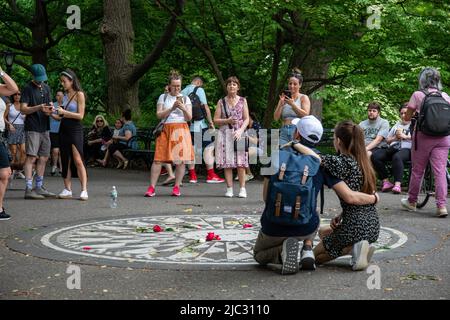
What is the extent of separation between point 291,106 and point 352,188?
4.78 m

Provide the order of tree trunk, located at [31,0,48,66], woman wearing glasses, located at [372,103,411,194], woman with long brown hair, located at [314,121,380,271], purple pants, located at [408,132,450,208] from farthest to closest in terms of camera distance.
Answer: tree trunk, located at [31,0,48,66] < woman wearing glasses, located at [372,103,411,194] < purple pants, located at [408,132,450,208] < woman with long brown hair, located at [314,121,380,271]

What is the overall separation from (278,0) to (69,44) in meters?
16.2

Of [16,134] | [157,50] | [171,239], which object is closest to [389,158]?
[16,134]

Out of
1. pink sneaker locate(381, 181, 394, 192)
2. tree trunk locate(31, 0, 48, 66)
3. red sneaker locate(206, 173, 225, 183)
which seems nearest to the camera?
pink sneaker locate(381, 181, 394, 192)

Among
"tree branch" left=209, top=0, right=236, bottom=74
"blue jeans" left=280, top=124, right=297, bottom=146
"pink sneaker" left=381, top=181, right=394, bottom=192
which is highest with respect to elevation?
"tree branch" left=209, top=0, right=236, bottom=74

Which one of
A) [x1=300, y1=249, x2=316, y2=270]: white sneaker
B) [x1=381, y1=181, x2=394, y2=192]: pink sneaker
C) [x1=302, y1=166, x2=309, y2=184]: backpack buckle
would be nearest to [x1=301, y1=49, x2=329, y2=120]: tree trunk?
[x1=381, y1=181, x2=394, y2=192]: pink sneaker

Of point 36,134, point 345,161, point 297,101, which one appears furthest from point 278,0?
point 345,161

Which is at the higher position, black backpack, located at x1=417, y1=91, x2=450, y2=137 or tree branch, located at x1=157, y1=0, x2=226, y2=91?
tree branch, located at x1=157, y1=0, x2=226, y2=91

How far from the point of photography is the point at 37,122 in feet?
42.7

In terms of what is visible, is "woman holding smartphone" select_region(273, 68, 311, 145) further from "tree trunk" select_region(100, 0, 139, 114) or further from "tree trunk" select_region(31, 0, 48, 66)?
"tree trunk" select_region(31, 0, 48, 66)

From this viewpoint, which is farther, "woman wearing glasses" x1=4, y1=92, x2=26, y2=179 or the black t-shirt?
"woman wearing glasses" x1=4, y1=92, x2=26, y2=179

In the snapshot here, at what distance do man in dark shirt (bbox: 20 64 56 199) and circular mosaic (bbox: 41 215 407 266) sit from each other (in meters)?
3.30

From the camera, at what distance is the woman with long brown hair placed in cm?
708

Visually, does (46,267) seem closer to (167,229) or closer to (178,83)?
(167,229)
